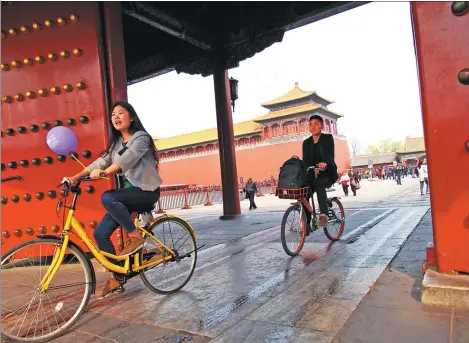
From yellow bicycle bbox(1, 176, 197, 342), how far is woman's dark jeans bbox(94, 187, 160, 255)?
9 centimetres

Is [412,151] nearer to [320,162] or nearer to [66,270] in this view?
[320,162]

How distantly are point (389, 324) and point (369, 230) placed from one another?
334 cm

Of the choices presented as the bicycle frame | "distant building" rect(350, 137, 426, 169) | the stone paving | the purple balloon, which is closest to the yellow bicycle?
the bicycle frame

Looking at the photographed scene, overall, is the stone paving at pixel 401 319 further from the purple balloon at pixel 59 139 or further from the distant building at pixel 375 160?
the distant building at pixel 375 160

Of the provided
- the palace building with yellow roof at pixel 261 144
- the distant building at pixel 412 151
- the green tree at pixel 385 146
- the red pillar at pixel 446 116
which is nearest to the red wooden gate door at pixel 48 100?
the red pillar at pixel 446 116

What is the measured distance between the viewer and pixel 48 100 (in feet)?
12.7

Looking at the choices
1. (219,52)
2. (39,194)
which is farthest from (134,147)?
(219,52)

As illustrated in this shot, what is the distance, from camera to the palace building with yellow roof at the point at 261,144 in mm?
35594

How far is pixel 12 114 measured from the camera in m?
3.98

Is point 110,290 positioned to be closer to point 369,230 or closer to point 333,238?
point 333,238

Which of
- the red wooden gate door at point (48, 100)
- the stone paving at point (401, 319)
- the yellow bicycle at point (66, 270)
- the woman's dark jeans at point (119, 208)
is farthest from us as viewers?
the red wooden gate door at point (48, 100)

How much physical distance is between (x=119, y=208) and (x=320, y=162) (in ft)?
8.06

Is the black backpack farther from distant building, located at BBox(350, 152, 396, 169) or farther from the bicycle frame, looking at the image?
distant building, located at BBox(350, 152, 396, 169)

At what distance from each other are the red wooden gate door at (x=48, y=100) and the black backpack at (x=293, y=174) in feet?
6.21
